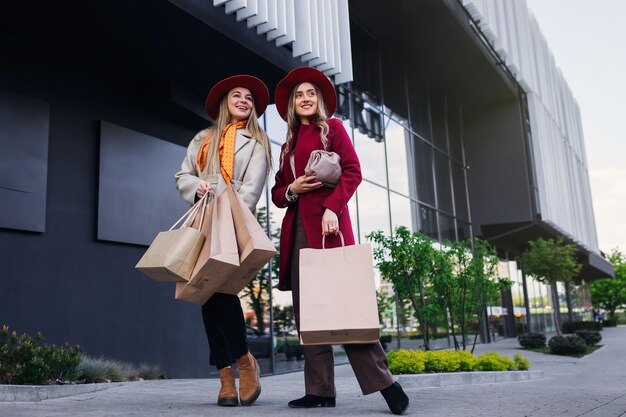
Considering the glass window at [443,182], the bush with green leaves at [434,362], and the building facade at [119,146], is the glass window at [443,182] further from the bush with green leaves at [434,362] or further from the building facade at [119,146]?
the bush with green leaves at [434,362]

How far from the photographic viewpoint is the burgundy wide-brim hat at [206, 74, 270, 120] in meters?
4.20

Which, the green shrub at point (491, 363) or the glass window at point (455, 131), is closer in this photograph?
the green shrub at point (491, 363)

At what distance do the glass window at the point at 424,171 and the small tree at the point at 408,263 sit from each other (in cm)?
974

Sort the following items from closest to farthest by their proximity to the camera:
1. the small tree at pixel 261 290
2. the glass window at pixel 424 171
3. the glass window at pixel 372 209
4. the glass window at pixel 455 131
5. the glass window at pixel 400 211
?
the small tree at pixel 261 290
the glass window at pixel 372 209
the glass window at pixel 400 211
the glass window at pixel 424 171
the glass window at pixel 455 131

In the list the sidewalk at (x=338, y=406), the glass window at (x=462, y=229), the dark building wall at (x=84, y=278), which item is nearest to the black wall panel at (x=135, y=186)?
the dark building wall at (x=84, y=278)

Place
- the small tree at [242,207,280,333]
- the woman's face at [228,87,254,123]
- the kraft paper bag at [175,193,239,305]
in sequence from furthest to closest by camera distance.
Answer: the small tree at [242,207,280,333], the woman's face at [228,87,254,123], the kraft paper bag at [175,193,239,305]

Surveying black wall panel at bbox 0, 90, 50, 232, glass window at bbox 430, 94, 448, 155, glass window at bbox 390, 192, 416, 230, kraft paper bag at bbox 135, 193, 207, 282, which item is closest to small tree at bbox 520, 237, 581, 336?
glass window at bbox 430, 94, 448, 155

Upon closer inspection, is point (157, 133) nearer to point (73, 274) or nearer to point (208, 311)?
point (73, 274)

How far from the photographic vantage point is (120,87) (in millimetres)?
8312

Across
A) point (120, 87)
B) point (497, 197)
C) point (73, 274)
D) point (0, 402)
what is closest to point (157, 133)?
point (120, 87)

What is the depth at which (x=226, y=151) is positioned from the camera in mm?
3957

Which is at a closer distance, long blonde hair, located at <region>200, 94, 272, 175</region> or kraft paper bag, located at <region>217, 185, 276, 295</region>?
kraft paper bag, located at <region>217, 185, 276, 295</region>

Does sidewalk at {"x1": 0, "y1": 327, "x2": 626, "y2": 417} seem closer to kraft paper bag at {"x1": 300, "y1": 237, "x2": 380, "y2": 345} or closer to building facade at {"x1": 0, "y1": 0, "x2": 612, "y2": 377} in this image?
kraft paper bag at {"x1": 300, "y1": 237, "x2": 380, "y2": 345}

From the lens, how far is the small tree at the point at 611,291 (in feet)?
244
